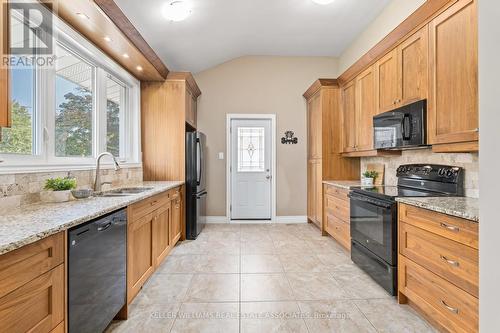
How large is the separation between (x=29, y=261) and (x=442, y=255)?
2261 millimetres

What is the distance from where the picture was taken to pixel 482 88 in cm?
80

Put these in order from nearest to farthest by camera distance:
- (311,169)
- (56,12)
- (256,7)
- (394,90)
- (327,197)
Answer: (56,12) → (394,90) → (256,7) → (327,197) → (311,169)

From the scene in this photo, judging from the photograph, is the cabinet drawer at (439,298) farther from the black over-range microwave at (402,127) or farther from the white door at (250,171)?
the white door at (250,171)

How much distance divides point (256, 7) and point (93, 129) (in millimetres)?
2545

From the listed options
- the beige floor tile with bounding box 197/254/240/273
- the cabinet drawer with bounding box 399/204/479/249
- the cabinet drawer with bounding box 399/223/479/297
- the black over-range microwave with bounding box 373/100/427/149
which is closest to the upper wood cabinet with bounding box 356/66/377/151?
the black over-range microwave with bounding box 373/100/427/149

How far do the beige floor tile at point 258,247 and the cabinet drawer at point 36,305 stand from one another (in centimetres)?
242

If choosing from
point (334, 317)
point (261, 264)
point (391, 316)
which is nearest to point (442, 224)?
point (391, 316)

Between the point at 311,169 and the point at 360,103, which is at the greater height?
the point at 360,103

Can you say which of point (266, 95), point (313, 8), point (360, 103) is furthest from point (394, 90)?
point (266, 95)

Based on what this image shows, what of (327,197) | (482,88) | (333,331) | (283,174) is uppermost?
(482,88)

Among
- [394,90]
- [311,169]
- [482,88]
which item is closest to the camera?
[482,88]

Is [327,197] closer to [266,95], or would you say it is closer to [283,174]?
[283,174]

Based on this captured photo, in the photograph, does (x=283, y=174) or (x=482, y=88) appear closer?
(x=482, y=88)

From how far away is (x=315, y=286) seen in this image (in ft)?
8.44
